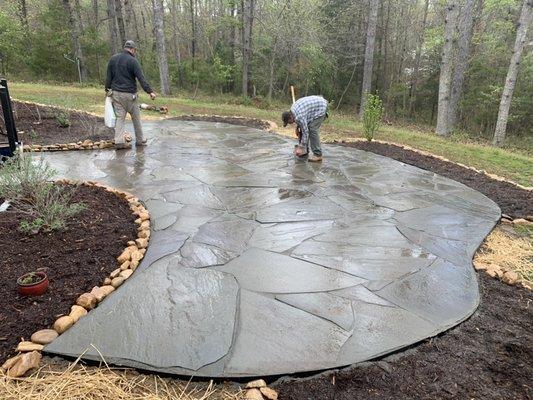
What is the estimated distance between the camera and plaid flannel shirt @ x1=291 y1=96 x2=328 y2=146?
5453mm

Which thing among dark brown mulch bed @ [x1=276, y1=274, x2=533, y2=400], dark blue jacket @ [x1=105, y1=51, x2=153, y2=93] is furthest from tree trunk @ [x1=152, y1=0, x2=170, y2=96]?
dark brown mulch bed @ [x1=276, y1=274, x2=533, y2=400]

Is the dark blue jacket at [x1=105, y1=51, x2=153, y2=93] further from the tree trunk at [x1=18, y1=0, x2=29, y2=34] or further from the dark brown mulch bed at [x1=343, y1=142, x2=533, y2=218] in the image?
the tree trunk at [x1=18, y1=0, x2=29, y2=34]

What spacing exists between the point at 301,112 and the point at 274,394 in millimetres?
4289

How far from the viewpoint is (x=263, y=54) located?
1593 centimetres

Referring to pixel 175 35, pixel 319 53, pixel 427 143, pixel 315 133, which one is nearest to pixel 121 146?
pixel 315 133

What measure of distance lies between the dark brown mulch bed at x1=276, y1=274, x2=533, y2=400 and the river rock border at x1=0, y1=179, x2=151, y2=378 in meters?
1.20

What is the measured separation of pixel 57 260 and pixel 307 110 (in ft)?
12.7

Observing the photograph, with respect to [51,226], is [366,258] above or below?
below

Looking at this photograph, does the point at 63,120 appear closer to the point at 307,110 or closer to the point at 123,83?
the point at 123,83

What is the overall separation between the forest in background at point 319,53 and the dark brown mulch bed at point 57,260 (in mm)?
11745

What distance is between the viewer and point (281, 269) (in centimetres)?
275

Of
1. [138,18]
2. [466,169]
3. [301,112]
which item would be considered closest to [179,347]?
[301,112]

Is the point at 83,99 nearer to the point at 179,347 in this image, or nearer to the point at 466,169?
the point at 466,169

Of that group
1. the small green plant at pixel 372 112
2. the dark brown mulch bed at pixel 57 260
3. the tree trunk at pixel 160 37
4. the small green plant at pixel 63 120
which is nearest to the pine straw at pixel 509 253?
the dark brown mulch bed at pixel 57 260
